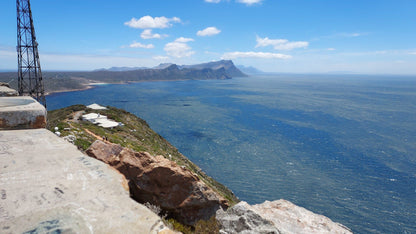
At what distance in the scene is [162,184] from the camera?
24.0ft

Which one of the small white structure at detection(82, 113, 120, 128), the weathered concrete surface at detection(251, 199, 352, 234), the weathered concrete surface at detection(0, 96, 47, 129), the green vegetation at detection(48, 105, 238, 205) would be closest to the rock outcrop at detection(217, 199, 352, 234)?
the weathered concrete surface at detection(251, 199, 352, 234)

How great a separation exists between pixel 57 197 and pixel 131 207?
1.20 m

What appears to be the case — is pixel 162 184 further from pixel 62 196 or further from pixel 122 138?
pixel 122 138

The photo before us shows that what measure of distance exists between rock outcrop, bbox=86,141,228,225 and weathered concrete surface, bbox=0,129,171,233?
1747 mm

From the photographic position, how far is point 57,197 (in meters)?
3.78

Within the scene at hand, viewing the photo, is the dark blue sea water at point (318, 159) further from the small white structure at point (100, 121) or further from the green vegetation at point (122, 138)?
the small white structure at point (100, 121)

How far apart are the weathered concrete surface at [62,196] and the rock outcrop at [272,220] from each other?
2.70 m

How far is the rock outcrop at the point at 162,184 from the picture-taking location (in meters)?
6.93

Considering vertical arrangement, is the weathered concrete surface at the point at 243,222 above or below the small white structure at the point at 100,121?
above

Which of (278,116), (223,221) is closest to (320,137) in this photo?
(278,116)

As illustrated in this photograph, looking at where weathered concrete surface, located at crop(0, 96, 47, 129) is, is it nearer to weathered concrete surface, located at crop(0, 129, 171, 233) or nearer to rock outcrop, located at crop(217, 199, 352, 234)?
weathered concrete surface, located at crop(0, 129, 171, 233)

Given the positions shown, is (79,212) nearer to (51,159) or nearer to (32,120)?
(51,159)

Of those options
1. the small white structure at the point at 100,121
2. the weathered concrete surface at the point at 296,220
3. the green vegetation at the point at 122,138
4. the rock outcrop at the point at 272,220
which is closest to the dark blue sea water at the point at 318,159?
the green vegetation at the point at 122,138

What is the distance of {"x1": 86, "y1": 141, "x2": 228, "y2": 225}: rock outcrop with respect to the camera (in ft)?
22.7
